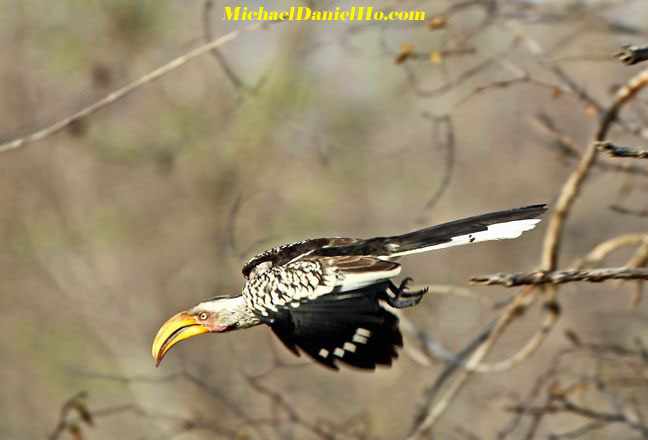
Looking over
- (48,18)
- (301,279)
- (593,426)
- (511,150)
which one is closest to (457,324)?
(511,150)

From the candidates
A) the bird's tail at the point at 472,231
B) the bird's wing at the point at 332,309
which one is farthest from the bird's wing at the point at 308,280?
the bird's tail at the point at 472,231

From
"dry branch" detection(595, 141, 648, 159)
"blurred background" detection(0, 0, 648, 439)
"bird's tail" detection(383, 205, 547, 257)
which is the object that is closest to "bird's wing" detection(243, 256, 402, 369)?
"bird's tail" detection(383, 205, 547, 257)

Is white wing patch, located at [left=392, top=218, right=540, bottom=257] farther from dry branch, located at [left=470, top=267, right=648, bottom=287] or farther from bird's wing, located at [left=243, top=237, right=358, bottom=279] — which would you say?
dry branch, located at [left=470, top=267, right=648, bottom=287]

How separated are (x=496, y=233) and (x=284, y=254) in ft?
2.41

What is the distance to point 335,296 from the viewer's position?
129 inches

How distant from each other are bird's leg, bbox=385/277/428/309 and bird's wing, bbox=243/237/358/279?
0.26 metres

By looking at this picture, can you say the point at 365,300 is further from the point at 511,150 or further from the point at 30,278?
the point at 511,150

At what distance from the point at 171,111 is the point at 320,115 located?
4.92 ft

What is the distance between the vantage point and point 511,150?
1288cm

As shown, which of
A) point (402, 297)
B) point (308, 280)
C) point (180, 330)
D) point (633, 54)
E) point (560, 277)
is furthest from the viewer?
point (180, 330)

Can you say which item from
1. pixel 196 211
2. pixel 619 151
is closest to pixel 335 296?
pixel 619 151

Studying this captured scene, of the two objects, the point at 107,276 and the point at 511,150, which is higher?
the point at 511,150

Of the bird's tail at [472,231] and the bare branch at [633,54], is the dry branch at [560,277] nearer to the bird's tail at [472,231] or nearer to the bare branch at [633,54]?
the bare branch at [633,54]

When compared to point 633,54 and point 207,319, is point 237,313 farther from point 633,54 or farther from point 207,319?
point 633,54
